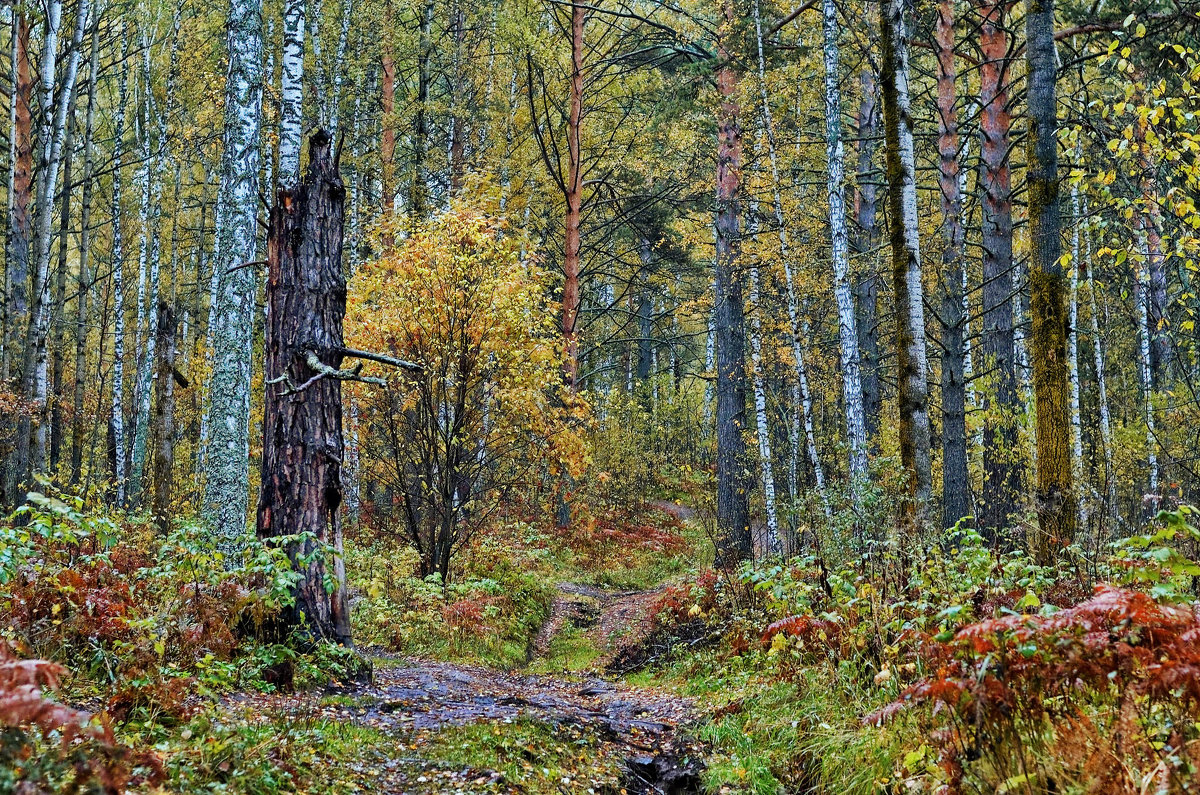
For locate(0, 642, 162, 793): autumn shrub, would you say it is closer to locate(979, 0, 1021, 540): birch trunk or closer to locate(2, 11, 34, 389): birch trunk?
locate(979, 0, 1021, 540): birch trunk

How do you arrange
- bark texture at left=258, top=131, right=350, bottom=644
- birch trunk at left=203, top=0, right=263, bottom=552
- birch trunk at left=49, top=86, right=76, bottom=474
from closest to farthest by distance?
bark texture at left=258, top=131, right=350, bottom=644
birch trunk at left=203, top=0, right=263, bottom=552
birch trunk at left=49, top=86, right=76, bottom=474

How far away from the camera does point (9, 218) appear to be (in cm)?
1295

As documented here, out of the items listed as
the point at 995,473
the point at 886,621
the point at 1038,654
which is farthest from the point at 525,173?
the point at 1038,654

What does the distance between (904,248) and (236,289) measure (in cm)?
726

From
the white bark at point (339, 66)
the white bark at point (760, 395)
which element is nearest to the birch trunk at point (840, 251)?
the white bark at point (760, 395)

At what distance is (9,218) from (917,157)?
17.0 m

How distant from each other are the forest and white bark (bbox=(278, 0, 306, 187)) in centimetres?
6

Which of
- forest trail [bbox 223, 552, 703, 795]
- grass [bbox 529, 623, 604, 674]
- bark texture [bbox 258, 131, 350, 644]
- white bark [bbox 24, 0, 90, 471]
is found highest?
white bark [bbox 24, 0, 90, 471]

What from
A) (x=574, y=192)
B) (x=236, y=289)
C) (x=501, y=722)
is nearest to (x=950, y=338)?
(x=574, y=192)

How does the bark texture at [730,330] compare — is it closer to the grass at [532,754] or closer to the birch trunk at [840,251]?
the birch trunk at [840,251]

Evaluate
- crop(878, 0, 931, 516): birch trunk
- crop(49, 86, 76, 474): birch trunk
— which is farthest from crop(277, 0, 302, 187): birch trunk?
crop(49, 86, 76, 474): birch trunk

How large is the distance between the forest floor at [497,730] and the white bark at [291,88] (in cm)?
565

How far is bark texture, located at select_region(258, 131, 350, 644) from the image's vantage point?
6.37m

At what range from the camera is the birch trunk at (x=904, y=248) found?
7730 mm
